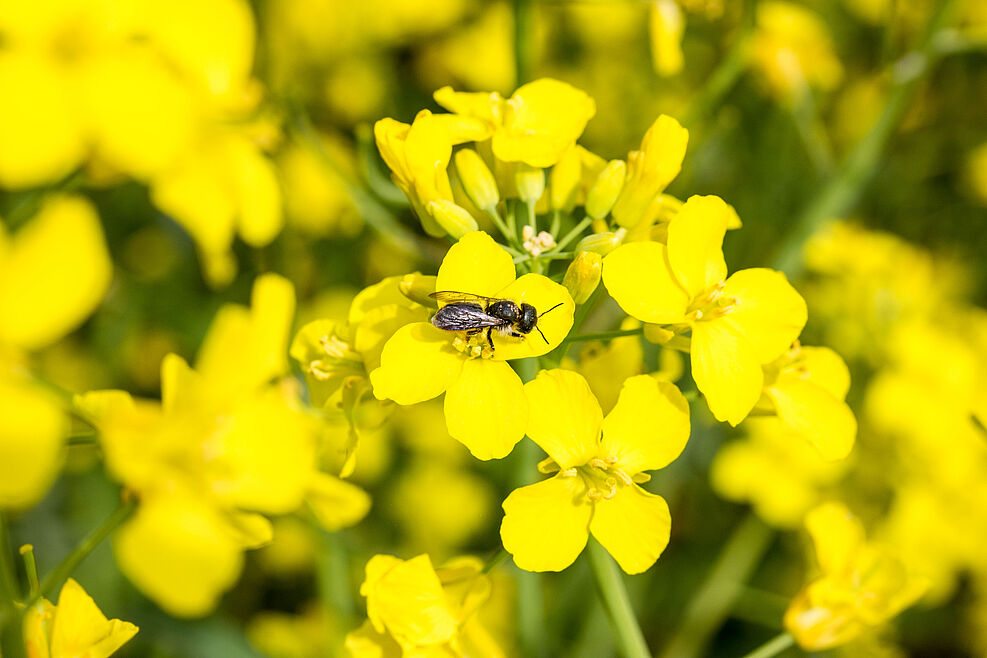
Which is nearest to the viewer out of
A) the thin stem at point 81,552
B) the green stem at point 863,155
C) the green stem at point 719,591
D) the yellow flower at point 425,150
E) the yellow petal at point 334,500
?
the thin stem at point 81,552

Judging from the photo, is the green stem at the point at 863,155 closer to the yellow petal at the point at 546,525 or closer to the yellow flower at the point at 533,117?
the yellow flower at the point at 533,117

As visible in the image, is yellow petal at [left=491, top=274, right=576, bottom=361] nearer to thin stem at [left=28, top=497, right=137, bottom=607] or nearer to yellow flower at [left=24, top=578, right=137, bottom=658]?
thin stem at [left=28, top=497, right=137, bottom=607]

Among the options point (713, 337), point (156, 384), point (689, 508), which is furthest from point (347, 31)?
point (713, 337)

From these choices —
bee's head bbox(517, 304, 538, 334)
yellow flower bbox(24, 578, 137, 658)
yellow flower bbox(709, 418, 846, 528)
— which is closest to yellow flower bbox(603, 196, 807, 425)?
bee's head bbox(517, 304, 538, 334)

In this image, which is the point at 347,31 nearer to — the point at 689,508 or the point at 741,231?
the point at 741,231

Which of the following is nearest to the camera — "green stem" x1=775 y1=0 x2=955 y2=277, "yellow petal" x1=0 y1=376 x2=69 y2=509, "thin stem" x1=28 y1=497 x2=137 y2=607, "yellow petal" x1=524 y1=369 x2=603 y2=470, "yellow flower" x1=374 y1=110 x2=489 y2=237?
"yellow petal" x1=0 y1=376 x2=69 y2=509

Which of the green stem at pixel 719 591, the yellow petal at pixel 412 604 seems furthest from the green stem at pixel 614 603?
the green stem at pixel 719 591
